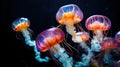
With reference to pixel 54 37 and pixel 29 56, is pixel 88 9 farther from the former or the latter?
pixel 29 56

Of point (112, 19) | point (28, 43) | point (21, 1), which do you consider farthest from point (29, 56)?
point (112, 19)

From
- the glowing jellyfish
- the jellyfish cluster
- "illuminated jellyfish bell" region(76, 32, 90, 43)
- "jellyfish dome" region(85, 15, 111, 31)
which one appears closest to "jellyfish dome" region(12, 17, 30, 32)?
the jellyfish cluster

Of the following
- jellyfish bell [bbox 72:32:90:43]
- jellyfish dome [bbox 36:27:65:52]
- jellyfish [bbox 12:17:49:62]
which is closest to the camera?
jellyfish dome [bbox 36:27:65:52]

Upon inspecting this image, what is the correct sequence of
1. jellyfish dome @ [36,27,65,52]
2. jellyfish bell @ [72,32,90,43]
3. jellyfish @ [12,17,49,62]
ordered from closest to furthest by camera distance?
jellyfish dome @ [36,27,65,52] → jellyfish bell @ [72,32,90,43] → jellyfish @ [12,17,49,62]

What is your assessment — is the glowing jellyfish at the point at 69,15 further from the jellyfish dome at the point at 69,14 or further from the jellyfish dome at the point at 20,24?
the jellyfish dome at the point at 20,24

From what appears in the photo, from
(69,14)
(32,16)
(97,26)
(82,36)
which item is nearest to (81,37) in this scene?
(82,36)

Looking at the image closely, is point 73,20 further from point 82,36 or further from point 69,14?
point 82,36

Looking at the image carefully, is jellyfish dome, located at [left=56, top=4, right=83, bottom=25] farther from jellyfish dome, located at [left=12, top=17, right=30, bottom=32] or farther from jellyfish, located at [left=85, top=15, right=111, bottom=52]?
jellyfish dome, located at [left=12, top=17, right=30, bottom=32]

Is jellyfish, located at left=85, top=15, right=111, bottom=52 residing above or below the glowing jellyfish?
below
